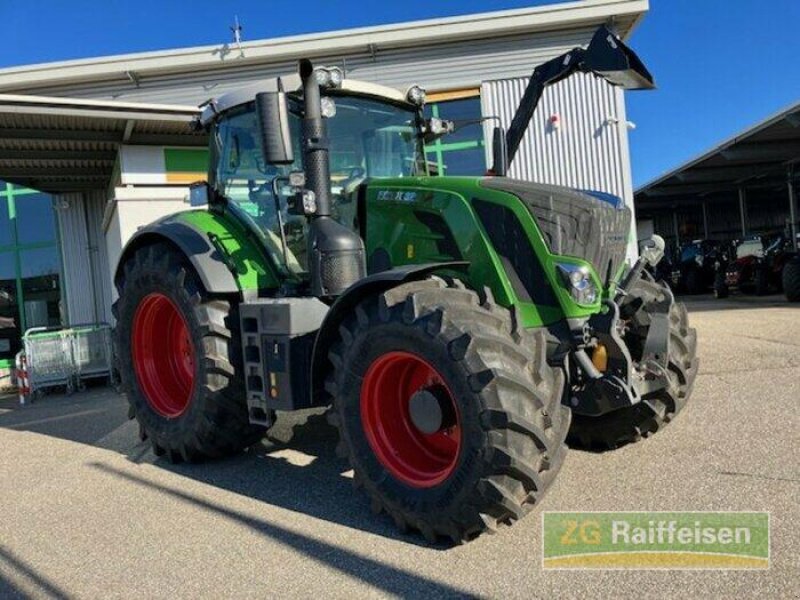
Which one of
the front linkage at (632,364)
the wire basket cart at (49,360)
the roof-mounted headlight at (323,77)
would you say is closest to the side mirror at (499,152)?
the front linkage at (632,364)

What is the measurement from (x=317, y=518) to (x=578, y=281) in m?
1.90

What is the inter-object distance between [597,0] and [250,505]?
994cm

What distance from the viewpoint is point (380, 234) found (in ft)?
14.0

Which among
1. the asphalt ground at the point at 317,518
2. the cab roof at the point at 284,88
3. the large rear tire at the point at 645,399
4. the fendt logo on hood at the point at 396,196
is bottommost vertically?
the asphalt ground at the point at 317,518

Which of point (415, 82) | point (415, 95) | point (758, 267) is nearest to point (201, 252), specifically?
point (415, 95)

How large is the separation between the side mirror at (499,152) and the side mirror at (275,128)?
5.71 ft

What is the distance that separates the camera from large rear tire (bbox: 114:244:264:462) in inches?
183

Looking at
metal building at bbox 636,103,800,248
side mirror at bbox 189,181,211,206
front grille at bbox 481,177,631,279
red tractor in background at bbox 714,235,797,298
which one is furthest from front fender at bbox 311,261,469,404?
red tractor in background at bbox 714,235,797,298

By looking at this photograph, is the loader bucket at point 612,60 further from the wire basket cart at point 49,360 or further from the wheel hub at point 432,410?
the wire basket cart at point 49,360

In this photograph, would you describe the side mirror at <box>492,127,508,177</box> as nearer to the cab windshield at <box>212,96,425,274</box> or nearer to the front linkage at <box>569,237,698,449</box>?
the cab windshield at <box>212,96,425,274</box>

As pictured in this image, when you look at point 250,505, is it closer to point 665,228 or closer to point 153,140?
point 153,140

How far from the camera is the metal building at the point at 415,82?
35.8 ft

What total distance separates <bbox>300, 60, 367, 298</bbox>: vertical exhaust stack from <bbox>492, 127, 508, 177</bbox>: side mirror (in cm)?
135

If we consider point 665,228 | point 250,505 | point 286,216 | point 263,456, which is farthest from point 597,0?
point 665,228
